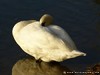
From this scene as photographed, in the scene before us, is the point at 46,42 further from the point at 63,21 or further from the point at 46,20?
the point at 63,21

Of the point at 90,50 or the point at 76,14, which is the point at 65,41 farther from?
the point at 76,14

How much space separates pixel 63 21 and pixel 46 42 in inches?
84.3

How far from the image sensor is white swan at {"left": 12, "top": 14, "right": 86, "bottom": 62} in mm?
8453

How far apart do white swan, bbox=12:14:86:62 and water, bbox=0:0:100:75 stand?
39 cm

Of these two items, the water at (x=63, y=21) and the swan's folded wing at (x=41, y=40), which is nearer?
the swan's folded wing at (x=41, y=40)

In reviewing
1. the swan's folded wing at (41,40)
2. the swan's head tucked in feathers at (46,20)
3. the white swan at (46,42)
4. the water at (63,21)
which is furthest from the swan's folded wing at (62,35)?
the water at (63,21)

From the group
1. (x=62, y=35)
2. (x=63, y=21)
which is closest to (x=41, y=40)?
(x=62, y=35)

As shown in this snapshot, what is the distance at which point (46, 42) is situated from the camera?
336 inches

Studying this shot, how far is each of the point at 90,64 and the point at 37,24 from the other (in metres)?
1.32

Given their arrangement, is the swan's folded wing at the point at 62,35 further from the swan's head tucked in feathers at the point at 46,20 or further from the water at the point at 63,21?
the water at the point at 63,21

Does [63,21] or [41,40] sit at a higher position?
[41,40]

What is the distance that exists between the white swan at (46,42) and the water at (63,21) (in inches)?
15.3

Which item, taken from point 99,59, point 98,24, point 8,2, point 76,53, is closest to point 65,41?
point 76,53

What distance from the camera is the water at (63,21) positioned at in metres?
9.08
